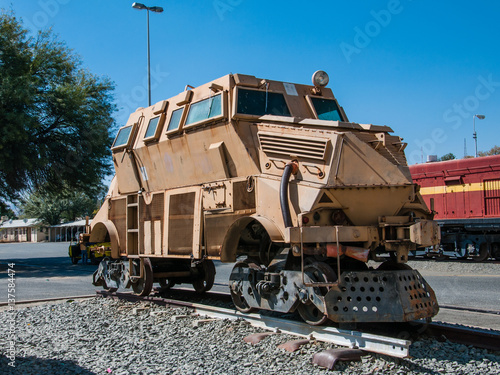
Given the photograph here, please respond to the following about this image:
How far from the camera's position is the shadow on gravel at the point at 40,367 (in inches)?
230

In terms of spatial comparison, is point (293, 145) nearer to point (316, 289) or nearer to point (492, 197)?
point (316, 289)

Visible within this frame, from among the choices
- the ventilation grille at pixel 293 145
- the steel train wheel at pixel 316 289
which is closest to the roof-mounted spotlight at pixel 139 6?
the ventilation grille at pixel 293 145

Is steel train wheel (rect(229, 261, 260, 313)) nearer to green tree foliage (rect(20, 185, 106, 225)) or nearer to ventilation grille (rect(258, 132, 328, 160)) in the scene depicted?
ventilation grille (rect(258, 132, 328, 160))

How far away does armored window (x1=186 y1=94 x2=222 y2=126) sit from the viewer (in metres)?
8.44

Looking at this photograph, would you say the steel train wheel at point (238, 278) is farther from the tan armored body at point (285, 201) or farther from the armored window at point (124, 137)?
the armored window at point (124, 137)

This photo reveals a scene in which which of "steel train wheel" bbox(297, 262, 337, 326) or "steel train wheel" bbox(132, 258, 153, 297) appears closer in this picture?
"steel train wheel" bbox(297, 262, 337, 326)

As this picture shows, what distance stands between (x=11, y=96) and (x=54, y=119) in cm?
359

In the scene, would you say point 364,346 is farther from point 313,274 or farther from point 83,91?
point 83,91

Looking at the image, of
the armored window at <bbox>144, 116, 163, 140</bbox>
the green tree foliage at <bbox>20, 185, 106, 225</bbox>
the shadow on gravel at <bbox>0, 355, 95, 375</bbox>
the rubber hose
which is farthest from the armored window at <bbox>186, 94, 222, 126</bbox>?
the green tree foliage at <bbox>20, 185, 106, 225</bbox>

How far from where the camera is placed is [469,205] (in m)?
20.1

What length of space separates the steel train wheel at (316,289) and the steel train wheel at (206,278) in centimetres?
429

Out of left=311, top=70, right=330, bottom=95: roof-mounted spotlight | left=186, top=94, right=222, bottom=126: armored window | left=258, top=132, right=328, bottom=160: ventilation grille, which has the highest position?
left=311, top=70, right=330, bottom=95: roof-mounted spotlight

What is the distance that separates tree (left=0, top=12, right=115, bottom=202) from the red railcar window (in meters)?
19.1

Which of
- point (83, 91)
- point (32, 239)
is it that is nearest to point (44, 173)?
point (83, 91)
